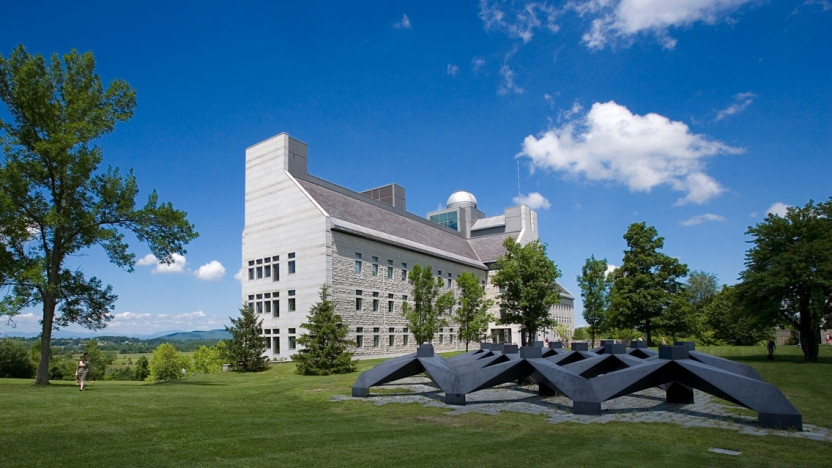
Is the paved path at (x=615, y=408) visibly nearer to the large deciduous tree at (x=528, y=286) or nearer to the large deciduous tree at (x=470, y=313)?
the large deciduous tree at (x=470, y=313)

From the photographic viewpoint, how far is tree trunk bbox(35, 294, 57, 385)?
20.6 metres

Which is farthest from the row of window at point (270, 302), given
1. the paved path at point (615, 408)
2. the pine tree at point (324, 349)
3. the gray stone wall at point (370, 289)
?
the paved path at point (615, 408)

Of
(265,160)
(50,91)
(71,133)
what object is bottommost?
(71,133)

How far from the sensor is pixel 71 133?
20.9 m

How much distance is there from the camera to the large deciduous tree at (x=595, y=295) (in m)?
44.2

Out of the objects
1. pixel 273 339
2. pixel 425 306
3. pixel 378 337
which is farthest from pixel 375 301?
pixel 273 339

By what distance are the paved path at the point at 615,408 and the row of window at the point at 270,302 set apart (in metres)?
24.3

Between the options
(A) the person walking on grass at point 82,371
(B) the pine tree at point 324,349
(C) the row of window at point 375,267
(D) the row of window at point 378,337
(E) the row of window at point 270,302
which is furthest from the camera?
(C) the row of window at point 375,267

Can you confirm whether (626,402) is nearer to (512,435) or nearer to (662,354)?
(662,354)

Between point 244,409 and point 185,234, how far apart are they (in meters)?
12.8

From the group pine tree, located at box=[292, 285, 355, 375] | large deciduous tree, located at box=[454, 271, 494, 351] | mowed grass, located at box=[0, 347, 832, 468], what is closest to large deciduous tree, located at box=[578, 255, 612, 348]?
large deciduous tree, located at box=[454, 271, 494, 351]

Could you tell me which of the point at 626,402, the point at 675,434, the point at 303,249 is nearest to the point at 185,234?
the point at 303,249

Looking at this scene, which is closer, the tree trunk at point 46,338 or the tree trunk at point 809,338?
the tree trunk at point 46,338

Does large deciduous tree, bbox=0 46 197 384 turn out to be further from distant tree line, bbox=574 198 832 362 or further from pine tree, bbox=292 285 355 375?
distant tree line, bbox=574 198 832 362
